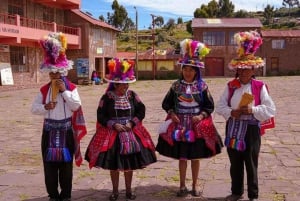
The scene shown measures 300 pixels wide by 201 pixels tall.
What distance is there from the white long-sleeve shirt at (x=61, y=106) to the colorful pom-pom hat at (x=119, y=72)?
0.45m

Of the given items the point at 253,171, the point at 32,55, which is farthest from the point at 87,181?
the point at 32,55

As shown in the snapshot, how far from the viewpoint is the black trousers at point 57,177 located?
4.69 meters

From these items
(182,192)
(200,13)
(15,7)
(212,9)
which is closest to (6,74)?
(15,7)

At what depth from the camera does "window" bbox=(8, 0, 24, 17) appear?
26406 millimetres

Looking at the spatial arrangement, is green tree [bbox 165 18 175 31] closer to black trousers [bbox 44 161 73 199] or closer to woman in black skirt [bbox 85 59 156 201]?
woman in black skirt [bbox 85 59 156 201]

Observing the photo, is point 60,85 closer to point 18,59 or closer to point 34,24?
point 18,59

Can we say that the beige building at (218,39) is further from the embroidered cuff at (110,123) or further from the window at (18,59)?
the embroidered cuff at (110,123)

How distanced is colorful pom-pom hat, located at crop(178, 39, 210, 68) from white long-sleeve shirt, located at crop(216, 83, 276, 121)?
0.48 meters

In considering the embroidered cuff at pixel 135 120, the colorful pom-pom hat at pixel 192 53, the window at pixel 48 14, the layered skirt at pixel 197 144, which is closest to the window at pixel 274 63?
the window at pixel 48 14

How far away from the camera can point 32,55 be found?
94.5 feet

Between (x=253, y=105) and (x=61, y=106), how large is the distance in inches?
81.0

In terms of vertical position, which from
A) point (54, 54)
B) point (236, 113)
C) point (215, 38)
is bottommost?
point (236, 113)

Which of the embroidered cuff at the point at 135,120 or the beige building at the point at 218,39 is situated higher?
the beige building at the point at 218,39

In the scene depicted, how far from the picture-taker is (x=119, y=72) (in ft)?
15.7
